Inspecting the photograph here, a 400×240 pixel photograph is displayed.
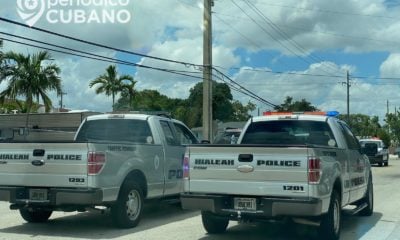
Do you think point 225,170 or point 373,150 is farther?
point 373,150

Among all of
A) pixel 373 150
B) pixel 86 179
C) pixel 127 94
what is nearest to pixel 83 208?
pixel 86 179

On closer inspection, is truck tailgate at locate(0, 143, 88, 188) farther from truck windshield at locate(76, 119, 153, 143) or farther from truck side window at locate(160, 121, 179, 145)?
truck side window at locate(160, 121, 179, 145)

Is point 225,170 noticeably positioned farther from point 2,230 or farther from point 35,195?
point 2,230

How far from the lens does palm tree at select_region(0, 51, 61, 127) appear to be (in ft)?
94.0

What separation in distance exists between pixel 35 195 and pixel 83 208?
792 millimetres

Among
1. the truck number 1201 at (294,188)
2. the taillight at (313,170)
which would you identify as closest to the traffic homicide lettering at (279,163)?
the taillight at (313,170)

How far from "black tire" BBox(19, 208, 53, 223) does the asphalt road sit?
13cm

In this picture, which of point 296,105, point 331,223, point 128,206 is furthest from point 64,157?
point 296,105

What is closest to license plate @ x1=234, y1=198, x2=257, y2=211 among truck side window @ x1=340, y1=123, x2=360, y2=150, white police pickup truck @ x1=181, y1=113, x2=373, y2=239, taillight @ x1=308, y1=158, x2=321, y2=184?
white police pickup truck @ x1=181, y1=113, x2=373, y2=239

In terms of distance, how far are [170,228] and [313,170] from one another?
3248mm

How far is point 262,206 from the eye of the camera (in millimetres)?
7812

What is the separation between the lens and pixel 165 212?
39.4ft

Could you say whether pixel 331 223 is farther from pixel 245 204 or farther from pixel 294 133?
pixel 294 133

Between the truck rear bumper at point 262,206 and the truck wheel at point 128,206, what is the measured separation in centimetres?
155
